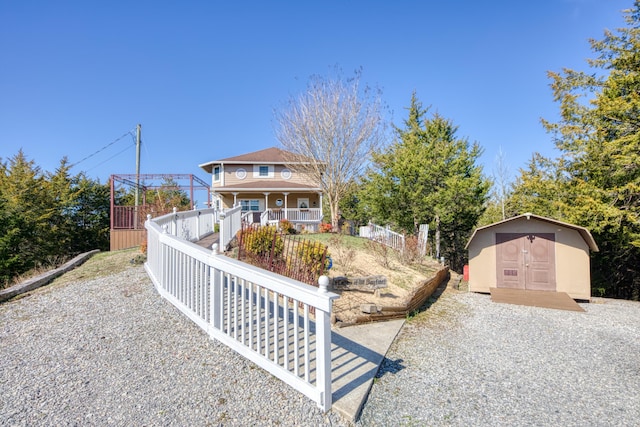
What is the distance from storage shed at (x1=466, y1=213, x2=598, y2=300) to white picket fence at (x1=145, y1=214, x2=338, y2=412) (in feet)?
25.4

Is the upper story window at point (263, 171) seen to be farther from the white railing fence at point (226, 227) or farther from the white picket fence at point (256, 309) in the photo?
the white picket fence at point (256, 309)

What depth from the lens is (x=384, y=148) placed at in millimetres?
20188

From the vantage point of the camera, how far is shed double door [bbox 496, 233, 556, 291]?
383 inches

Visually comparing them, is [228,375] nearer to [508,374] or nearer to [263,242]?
[508,374]

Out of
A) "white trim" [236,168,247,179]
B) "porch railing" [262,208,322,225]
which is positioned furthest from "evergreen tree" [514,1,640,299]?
"white trim" [236,168,247,179]

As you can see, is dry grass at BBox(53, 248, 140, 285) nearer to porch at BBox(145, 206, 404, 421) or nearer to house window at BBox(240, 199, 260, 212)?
porch at BBox(145, 206, 404, 421)

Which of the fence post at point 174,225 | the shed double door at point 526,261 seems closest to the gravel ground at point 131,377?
the fence post at point 174,225

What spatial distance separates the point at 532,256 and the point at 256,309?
9978 mm

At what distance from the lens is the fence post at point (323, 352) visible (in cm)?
255

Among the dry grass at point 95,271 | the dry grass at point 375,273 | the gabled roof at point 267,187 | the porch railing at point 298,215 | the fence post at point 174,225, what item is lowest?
the dry grass at point 375,273

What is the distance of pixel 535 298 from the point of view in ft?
29.1

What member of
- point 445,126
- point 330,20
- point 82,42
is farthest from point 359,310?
point 445,126

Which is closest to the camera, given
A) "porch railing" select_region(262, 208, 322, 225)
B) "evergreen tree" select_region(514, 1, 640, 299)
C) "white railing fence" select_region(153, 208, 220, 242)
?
"white railing fence" select_region(153, 208, 220, 242)

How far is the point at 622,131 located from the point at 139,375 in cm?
1705
